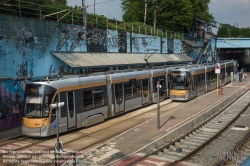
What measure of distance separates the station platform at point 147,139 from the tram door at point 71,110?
2588 millimetres

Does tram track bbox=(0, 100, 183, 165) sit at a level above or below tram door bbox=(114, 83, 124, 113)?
below

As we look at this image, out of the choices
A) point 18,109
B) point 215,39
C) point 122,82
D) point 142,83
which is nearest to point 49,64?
point 18,109

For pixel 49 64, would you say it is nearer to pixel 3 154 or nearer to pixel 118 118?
pixel 118 118

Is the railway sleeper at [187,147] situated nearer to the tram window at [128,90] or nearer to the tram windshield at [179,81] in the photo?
the tram window at [128,90]

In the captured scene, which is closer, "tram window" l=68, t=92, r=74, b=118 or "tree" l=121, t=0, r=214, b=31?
"tram window" l=68, t=92, r=74, b=118

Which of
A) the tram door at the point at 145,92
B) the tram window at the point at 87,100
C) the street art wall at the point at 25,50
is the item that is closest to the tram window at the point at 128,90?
the tram door at the point at 145,92

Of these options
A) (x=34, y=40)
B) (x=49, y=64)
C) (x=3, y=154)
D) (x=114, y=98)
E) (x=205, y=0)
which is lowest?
(x=3, y=154)

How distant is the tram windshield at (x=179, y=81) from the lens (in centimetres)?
2552

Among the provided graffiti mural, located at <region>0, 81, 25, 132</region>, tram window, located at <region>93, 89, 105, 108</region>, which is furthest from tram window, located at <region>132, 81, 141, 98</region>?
graffiti mural, located at <region>0, 81, 25, 132</region>

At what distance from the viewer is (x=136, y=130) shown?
52.3 feet

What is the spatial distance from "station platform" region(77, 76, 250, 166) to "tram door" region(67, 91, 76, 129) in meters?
2.59

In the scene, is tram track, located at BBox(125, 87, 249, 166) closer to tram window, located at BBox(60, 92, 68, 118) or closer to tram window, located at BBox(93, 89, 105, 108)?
tram window, located at BBox(60, 92, 68, 118)

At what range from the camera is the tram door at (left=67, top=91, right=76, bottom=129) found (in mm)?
15258

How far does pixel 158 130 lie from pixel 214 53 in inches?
1763
